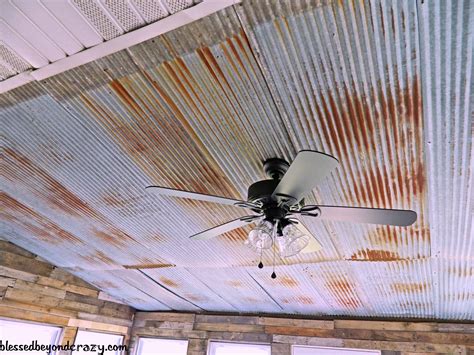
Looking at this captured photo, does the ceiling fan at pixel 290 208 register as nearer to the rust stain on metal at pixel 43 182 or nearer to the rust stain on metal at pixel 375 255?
the rust stain on metal at pixel 375 255

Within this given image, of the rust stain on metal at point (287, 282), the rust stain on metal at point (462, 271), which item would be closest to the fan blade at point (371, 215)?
the rust stain on metal at point (462, 271)

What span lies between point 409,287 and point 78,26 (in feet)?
9.69

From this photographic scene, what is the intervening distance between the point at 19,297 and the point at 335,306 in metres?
3.45

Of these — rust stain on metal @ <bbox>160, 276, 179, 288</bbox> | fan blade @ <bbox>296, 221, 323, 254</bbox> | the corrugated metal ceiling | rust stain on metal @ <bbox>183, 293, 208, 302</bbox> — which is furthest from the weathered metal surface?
rust stain on metal @ <bbox>183, 293, 208, 302</bbox>

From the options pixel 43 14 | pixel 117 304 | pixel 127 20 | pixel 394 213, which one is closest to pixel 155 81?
pixel 127 20

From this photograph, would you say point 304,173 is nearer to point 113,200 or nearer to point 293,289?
point 113,200

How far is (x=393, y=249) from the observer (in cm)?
237

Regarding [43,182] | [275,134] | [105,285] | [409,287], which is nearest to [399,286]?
[409,287]

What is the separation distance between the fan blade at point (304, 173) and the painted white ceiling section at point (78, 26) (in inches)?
23.5

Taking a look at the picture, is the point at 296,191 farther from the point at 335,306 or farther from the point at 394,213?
the point at 335,306

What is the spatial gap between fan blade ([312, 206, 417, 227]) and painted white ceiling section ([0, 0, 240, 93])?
36.7 inches

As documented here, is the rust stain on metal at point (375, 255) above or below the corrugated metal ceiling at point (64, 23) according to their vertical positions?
below

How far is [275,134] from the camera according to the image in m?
1.69

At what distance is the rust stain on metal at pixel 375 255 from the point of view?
2.44 metres
